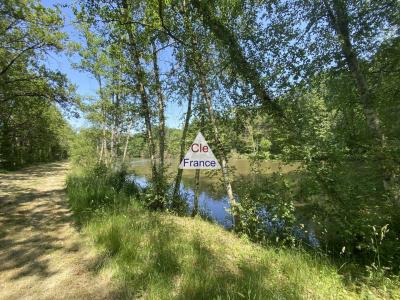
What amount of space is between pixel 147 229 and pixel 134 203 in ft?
6.56

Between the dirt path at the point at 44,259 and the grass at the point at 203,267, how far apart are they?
0.25 metres

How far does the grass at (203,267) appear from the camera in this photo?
9.89 ft

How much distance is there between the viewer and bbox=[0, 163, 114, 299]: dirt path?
3223 millimetres

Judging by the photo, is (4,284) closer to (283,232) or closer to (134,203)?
(134,203)

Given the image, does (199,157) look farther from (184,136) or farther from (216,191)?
(184,136)

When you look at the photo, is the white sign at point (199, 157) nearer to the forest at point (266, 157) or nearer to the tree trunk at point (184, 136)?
the forest at point (266, 157)

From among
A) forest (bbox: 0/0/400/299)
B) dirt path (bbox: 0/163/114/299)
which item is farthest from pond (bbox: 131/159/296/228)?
dirt path (bbox: 0/163/114/299)

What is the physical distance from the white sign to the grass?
128cm

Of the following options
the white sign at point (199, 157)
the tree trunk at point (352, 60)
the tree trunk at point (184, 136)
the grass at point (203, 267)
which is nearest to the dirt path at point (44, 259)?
the grass at point (203, 267)

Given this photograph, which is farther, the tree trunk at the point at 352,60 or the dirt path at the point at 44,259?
the tree trunk at the point at 352,60

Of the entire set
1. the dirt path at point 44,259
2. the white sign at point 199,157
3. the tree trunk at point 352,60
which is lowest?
the dirt path at point 44,259

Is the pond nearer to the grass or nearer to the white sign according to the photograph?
the white sign

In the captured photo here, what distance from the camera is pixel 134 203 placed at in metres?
6.67

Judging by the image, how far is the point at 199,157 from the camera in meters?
5.08
